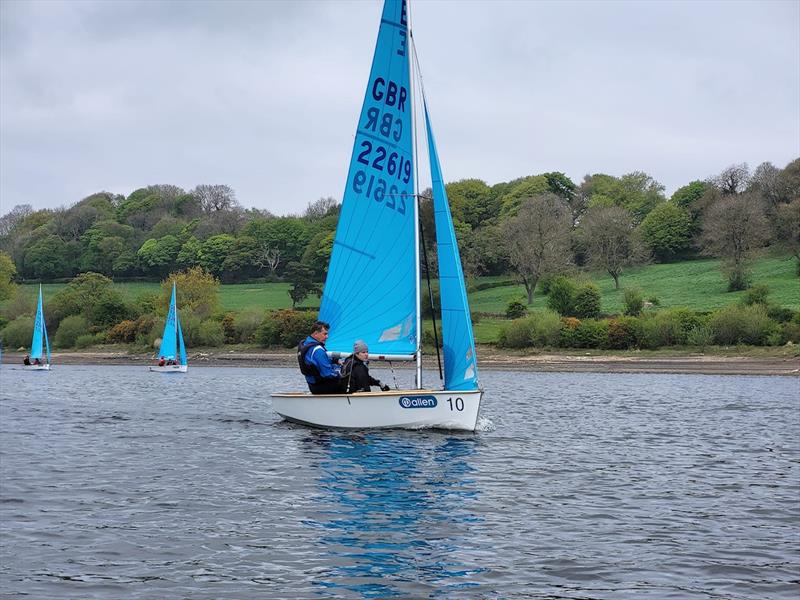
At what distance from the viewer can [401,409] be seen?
70.1ft

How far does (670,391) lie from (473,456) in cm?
2426

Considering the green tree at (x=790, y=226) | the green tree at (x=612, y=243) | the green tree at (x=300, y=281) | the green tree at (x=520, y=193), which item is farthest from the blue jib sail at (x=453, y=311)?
the green tree at (x=520, y=193)

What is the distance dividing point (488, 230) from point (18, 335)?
169ft

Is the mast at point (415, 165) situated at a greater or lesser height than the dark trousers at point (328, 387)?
greater

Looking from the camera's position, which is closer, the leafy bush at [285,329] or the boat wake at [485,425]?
the boat wake at [485,425]

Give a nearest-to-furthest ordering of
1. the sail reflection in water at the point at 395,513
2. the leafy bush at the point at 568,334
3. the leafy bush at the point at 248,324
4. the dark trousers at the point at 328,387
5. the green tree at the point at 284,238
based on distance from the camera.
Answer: the sail reflection in water at the point at 395,513 < the dark trousers at the point at 328,387 < the leafy bush at the point at 568,334 < the leafy bush at the point at 248,324 < the green tree at the point at 284,238

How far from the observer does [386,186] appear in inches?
930

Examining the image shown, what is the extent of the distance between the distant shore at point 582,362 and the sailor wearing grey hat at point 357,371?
118ft

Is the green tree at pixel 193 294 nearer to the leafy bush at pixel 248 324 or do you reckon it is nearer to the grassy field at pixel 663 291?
the grassy field at pixel 663 291

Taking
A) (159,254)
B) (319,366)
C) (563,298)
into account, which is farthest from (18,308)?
(319,366)

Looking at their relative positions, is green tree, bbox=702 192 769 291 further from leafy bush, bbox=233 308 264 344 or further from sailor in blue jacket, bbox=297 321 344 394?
sailor in blue jacket, bbox=297 321 344 394

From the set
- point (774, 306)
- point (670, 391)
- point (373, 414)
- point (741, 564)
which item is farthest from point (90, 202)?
point (741, 564)

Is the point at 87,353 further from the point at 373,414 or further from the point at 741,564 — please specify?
the point at 741,564

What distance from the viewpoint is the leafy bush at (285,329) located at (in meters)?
77.7
